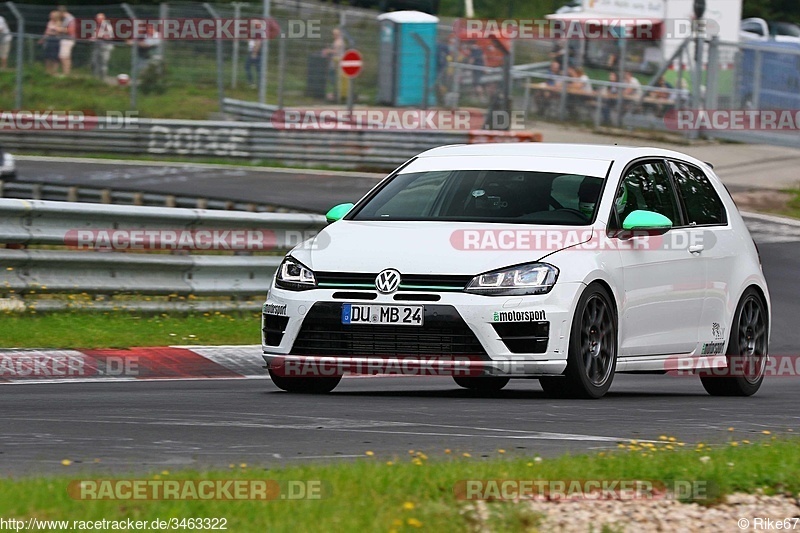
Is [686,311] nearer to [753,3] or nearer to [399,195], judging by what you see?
[399,195]

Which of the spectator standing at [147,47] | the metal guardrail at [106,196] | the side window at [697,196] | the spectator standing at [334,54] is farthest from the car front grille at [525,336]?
the spectator standing at [147,47]

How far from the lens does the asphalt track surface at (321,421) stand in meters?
6.25

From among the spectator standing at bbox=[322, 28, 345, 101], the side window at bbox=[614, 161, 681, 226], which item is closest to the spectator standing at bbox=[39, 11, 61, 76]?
the spectator standing at bbox=[322, 28, 345, 101]

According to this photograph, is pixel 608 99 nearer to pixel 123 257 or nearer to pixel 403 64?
pixel 403 64

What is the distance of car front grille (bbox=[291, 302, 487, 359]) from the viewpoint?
8.30 metres

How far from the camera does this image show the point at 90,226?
12.4 meters

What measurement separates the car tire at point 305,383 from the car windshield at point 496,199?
1018mm

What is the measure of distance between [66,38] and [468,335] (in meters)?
23.5

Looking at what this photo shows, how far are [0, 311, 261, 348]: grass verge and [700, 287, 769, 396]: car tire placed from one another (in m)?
3.64

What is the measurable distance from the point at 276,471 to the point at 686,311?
4716mm

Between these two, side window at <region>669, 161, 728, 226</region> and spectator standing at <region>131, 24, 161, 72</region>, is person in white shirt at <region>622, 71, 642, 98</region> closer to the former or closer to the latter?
spectator standing at <region>131, 24, 161, 72</region>

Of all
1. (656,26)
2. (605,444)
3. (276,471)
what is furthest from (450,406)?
(656,26)

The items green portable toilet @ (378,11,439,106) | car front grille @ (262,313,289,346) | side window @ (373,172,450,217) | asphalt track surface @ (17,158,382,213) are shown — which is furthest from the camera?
green portable toilet @ (378,11,439,106)

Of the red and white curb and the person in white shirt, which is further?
the person in white shirt
